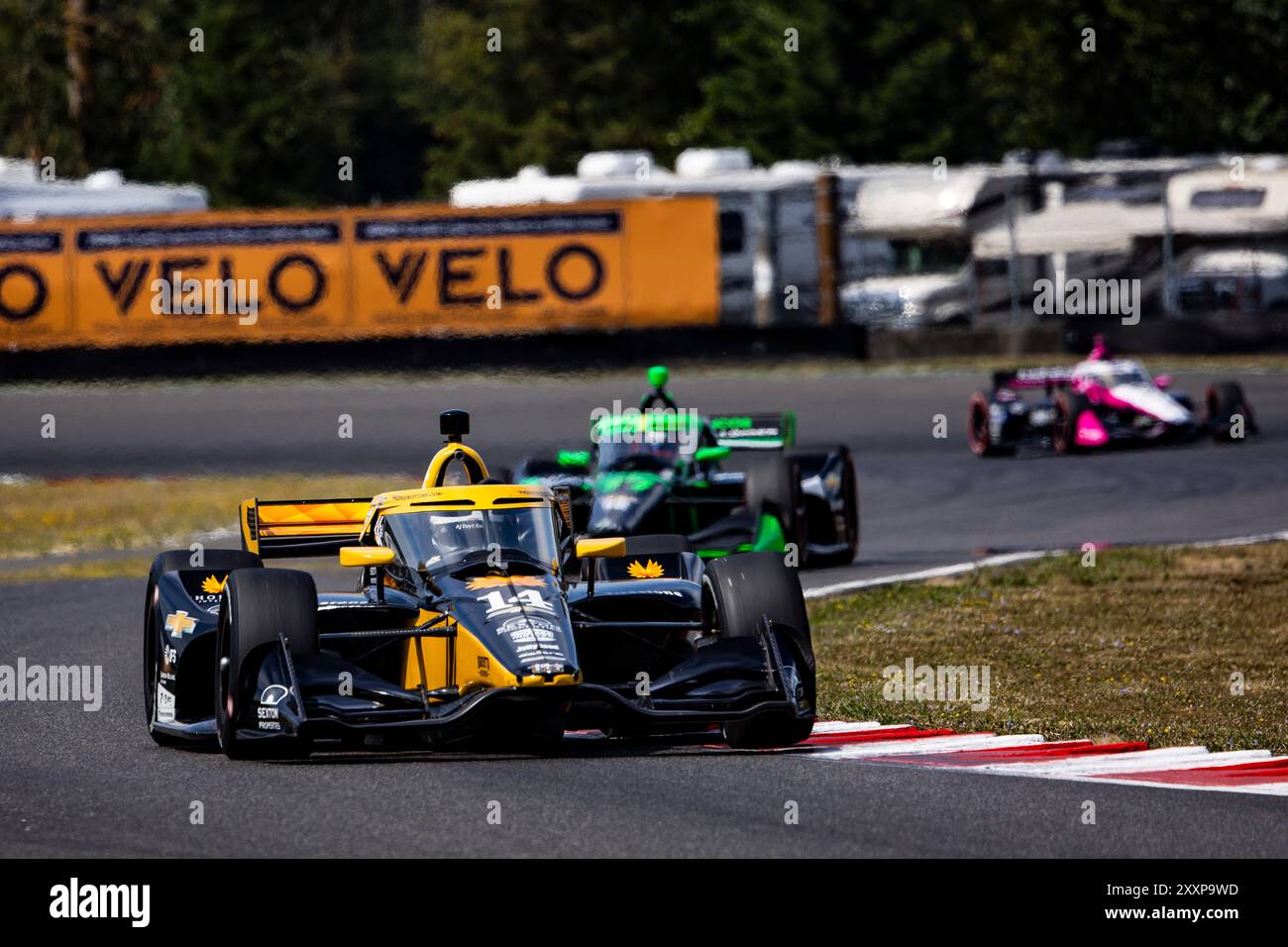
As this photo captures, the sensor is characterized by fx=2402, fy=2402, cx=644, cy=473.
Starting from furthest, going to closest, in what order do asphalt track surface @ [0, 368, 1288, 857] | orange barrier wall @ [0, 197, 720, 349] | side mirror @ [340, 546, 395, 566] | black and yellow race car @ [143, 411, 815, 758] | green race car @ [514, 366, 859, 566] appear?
1. orange barrier wall @ [0, 197, 720, 349]
2. green race car @ [514, 366, 859, 566]
3. side mirror @ [340, 546, 395, 566]
4. black and yellow race car @ [143, 411, 815, 758]
5. asphalt track surface @ [0, 368, 1288, 857]

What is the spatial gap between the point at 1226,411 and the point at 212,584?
50.8 ft

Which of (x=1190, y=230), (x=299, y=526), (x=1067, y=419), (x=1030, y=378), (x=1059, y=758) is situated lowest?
(x=1059, y=758)

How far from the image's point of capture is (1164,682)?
11.1m

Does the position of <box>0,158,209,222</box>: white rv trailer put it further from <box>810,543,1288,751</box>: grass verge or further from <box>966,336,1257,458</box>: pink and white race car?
<box>810,543,1288,751</box>: grass verge

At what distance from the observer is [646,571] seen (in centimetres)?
1080

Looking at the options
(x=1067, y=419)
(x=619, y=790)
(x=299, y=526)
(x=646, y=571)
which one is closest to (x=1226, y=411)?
(x=1067, y=419)

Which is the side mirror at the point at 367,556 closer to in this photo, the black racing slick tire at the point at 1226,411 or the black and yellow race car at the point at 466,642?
the black and yellow race car at the point at 466,642

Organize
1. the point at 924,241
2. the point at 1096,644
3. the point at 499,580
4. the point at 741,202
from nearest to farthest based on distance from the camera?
the point at 499,580 → the point at 1096,644 → the point at 741,202 → the point at 924,241

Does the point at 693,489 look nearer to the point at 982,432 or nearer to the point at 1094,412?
the point at 982,432

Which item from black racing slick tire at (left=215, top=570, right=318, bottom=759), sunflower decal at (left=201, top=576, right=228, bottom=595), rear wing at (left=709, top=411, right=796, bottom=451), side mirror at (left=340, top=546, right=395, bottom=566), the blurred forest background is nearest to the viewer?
black racing slick tire at (left=215, top=570, right=318, bottom=759)

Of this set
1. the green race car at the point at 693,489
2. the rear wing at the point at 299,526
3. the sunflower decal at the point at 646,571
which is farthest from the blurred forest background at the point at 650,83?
the sunflower decal at the point at 646,571

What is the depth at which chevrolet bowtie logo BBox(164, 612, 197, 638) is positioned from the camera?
32.5ft

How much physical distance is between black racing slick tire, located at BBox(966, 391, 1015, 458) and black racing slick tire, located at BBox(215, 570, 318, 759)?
15.1m

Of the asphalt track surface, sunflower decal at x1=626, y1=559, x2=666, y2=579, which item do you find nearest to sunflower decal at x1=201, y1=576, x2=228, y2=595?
the asphalt track surface
